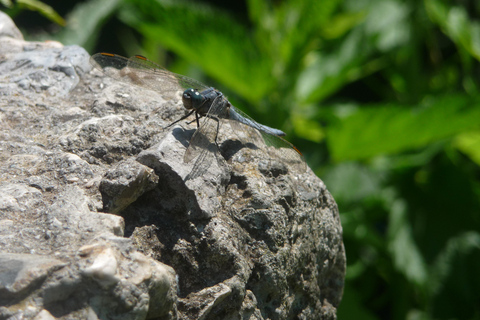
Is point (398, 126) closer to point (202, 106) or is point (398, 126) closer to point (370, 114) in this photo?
point (370, 114)

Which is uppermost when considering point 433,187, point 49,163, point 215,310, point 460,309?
point 433,187

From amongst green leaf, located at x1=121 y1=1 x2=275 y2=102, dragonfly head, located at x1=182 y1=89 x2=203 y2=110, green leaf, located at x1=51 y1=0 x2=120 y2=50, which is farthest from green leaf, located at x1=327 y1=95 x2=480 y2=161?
green leaf, located at x1=51 y1=0 x2=120 y2=50

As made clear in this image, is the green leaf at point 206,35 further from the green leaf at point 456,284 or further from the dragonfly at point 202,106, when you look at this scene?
the green leaf at point 456,284

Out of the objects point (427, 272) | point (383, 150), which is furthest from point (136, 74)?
point (427, 272)

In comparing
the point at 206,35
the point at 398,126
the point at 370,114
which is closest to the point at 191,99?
the point at 206,35

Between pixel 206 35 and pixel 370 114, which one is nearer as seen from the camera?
pixel 370 114

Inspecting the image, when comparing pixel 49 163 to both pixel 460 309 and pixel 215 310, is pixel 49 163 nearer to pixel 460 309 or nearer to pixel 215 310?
pixel 215 310
